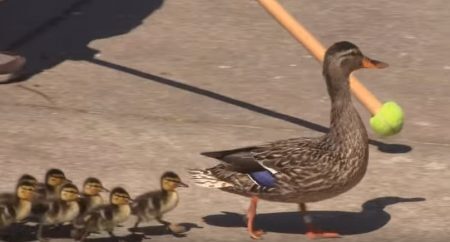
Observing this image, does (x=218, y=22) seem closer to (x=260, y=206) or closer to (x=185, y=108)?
(x=185, y=108)

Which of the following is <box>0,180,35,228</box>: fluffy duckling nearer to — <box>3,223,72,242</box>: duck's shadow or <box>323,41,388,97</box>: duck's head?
→ <box>3,223,72,242</box>: duck's shadow

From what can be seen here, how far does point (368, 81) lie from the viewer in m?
10.5

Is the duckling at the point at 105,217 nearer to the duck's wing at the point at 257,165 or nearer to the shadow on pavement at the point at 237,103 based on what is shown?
the duck's wing at the point at 257,165

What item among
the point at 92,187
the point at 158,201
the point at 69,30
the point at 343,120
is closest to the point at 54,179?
the point at 92,187

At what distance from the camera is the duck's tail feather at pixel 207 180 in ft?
25.4

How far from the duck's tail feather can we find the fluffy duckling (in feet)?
2.90

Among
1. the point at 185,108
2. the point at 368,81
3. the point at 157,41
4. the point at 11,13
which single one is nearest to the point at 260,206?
the point at 185,108

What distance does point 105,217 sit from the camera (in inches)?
292

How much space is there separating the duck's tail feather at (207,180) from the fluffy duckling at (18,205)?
884 millimetres

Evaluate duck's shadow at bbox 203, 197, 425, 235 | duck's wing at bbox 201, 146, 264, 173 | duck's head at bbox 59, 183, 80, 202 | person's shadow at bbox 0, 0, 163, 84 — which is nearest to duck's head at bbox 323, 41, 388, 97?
duck's wing at bbox 201, 146, 264, 173

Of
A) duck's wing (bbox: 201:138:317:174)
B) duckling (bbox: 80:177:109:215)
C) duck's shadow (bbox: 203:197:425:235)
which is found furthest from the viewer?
duck's shadow (bbox: 203:197:425:235)

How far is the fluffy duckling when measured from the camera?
7.42 meters

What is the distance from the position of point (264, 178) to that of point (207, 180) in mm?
311

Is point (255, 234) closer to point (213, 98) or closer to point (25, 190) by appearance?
point (25, 190)
